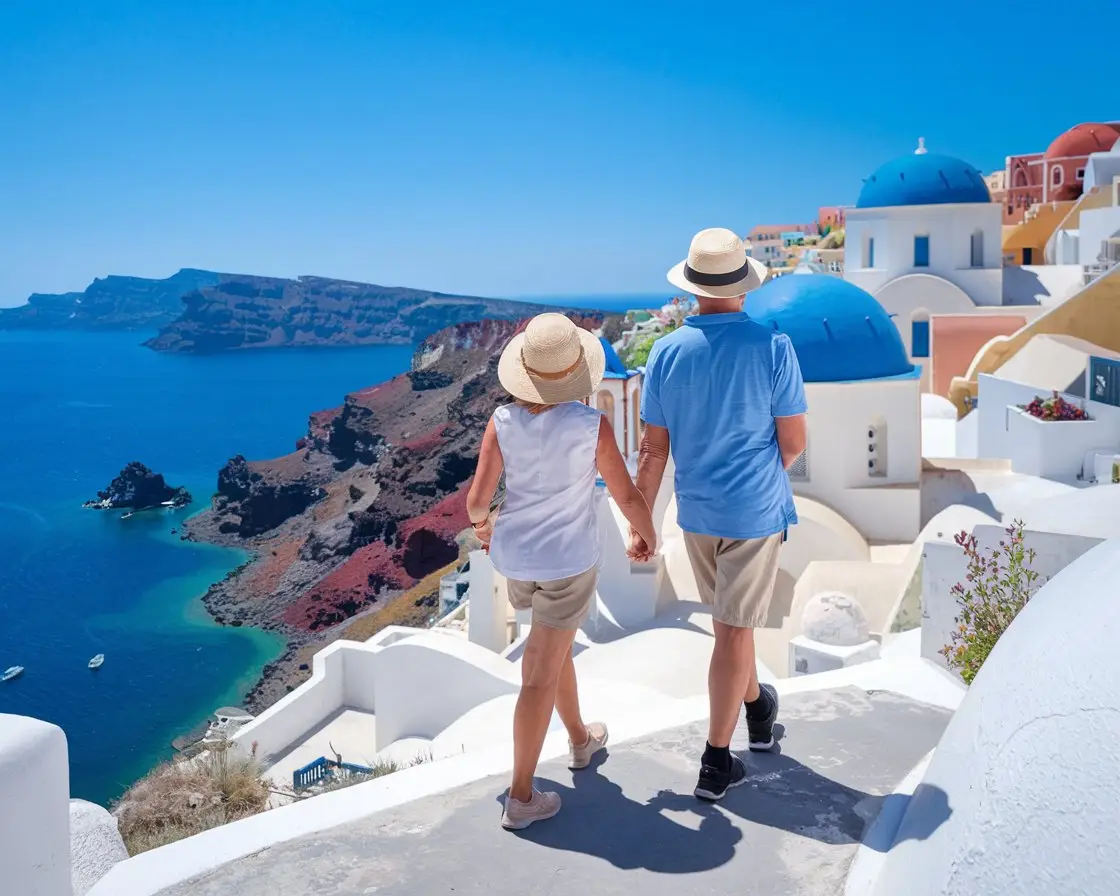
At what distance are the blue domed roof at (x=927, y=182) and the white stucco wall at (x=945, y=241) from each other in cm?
26

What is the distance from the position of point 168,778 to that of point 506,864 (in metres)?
A: 6.01

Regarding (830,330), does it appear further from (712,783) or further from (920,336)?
(920,336)

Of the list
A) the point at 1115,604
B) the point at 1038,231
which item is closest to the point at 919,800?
the point at 1115,604

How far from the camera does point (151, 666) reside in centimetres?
3428

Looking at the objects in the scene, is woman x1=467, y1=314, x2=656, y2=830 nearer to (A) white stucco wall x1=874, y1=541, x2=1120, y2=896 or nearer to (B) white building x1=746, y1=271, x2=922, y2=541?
(A) white stucco wall x1=874, y1=541, x2=1120, y2=896

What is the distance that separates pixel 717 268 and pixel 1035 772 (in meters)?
1.65

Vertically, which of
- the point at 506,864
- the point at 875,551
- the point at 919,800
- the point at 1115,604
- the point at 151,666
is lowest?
the point at 151,666

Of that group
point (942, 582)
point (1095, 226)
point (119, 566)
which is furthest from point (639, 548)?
point (119, 566)

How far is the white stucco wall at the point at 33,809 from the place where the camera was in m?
2.74

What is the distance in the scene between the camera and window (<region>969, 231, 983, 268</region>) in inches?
924

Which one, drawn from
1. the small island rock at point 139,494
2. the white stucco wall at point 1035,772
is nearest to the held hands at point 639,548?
the white stucco wall at point 1035,772

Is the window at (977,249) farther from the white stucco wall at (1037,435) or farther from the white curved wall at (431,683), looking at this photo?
the white curved wall at (431,683)

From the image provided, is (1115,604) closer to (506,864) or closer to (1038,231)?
(506,864)

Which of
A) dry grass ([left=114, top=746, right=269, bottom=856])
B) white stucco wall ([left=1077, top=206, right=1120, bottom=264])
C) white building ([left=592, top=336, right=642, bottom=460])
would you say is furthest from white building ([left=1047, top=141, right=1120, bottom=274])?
dry grass ([left=114, top=746, right=269, bottom=856])
